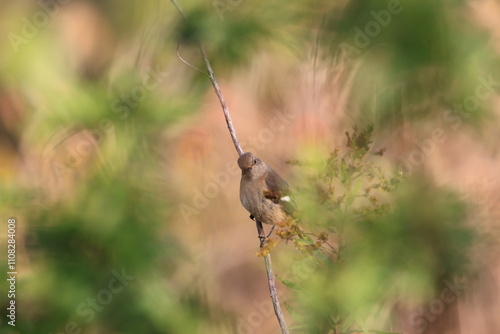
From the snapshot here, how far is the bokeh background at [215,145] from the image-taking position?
845 millimetres

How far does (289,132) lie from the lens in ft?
2.88

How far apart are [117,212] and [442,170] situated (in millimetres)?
402

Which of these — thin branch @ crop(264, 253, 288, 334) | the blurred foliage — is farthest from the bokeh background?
thin branch @ crop(264, 253, 288, 334)

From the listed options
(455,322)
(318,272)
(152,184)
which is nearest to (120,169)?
(152,184)

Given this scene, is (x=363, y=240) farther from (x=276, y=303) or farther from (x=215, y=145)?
(x=215, y=145)

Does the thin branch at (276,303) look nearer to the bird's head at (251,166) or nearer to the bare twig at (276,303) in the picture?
the bare twig at (276,303)

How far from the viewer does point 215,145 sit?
0.93 m

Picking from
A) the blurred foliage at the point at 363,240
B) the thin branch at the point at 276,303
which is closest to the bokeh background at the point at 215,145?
the blurred foliage at the point at 363,240

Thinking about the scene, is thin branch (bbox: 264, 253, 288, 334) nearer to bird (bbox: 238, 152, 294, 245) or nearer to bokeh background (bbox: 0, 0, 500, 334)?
bird (bbox: 238, 152, 294, 245)

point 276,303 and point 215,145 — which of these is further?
point 215,145

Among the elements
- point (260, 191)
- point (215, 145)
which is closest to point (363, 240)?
point (260, 191)

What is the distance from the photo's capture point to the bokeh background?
0.84 metres

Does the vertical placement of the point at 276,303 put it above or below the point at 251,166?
below

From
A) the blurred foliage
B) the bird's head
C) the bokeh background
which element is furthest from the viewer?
the bokeh background
